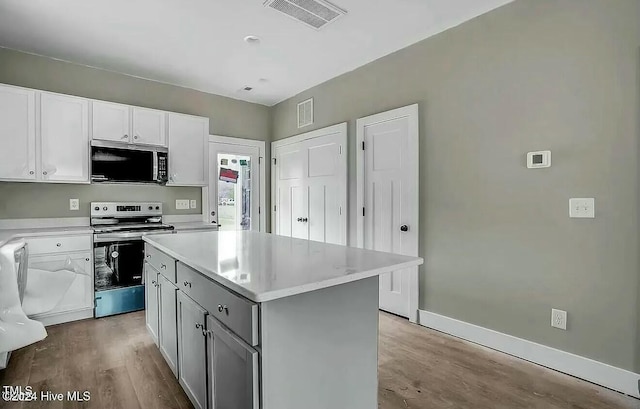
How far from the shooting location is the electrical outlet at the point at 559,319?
226cm

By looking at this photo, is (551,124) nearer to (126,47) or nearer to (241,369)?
(241,369)

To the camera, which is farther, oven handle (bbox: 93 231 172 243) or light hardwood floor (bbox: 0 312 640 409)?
oven handle (bbox: 93 231 172 243)

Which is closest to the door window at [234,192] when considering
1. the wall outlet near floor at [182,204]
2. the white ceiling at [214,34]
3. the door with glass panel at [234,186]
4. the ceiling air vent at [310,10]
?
the door with glass panel at [234,186]

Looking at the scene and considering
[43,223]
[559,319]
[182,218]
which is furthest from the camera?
[182,218]

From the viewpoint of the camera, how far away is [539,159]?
7.76ft

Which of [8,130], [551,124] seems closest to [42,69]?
[8,130]

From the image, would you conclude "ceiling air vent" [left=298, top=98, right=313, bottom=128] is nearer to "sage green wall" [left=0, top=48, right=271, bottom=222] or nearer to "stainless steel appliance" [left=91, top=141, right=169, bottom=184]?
"sage green wall" [left=0, top=48, right=271, bottom=222]

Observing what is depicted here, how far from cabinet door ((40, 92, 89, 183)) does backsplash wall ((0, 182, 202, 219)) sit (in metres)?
0.33

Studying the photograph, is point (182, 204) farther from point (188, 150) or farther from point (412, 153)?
point (412, 153)

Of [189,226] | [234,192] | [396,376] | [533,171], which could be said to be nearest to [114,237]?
[189,226]

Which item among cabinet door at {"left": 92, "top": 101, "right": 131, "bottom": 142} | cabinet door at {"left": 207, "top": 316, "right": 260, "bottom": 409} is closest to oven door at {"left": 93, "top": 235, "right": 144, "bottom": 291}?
cabinet door at {"left": 92, "top": 101, "right": 131, "bottom": 142}

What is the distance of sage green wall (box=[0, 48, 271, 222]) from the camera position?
3359 mm

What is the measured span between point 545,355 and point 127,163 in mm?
4171

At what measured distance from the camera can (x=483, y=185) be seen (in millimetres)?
2695
